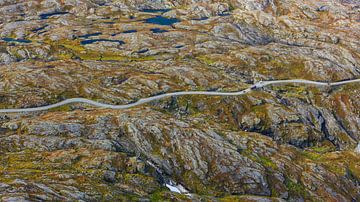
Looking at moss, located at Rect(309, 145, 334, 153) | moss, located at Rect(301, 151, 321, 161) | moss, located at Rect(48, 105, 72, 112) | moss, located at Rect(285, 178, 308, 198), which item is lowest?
moss, located at Rect(309, 145, 334, 153)

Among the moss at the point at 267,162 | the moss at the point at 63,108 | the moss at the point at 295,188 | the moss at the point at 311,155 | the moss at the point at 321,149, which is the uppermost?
the moss at the point at 63,108

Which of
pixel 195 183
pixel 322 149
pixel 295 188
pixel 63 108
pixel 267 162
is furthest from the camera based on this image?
pixel 322 149

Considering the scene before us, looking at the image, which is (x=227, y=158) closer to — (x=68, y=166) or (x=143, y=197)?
(x=143, y=197)

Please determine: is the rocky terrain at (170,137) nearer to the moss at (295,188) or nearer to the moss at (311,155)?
the moss at (295,188)

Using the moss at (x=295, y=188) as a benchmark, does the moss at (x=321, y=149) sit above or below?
below

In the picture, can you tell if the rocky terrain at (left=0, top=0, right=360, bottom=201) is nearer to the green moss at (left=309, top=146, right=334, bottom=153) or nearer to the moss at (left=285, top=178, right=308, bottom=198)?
the moss at (left=285, top=178, right=308, bottom=198)

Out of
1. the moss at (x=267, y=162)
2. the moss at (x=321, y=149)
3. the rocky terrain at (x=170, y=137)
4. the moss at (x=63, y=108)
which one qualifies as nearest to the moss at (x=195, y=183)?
the rocky terrain at (x=170, y=137)

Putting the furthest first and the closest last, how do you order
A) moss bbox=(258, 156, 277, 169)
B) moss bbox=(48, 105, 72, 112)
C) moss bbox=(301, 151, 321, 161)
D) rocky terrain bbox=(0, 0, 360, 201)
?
moss bbox=(48, 105, 72, 112) < moss bbox=(301, 151, 321, 161) < moss bbox=(258, 156, 277, 169) < rocky terrain bbox=(0, 0, 360, 201)

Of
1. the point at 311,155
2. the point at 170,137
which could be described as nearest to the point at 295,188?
the point at 311,155

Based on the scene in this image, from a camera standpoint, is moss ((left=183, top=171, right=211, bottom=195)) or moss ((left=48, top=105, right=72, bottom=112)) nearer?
moss ((left=183, top=171, right=211, bottom=195))

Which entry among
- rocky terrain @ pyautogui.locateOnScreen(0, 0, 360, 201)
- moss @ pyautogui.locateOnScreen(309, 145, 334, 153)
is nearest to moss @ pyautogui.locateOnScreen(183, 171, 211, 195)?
rocky terrain @ pyautogui.locateOnScreen(0, 0, 360, 201)

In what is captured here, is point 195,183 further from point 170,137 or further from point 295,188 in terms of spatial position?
point 295,188
